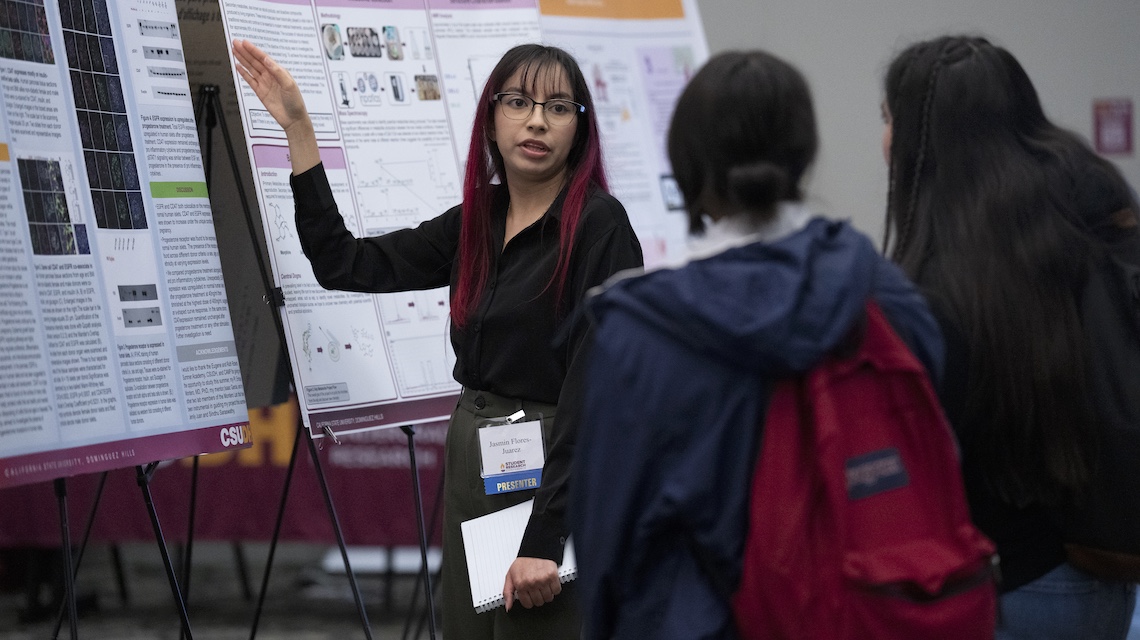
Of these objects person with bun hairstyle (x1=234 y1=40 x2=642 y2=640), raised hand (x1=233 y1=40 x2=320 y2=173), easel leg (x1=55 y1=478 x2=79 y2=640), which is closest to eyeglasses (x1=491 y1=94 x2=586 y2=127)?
person with bun hairstyle (x1=234 y1=40 x2=642 y2=640)

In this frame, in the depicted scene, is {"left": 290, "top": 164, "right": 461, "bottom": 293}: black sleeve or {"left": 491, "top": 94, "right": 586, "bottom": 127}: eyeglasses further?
{"left": 290, "top": 164, "right": 461, "bottom": 293}: black sleeve

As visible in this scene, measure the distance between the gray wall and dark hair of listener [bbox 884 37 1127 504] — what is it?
3125 millimetres

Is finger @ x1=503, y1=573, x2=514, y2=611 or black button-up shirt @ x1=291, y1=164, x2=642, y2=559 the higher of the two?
black button-up shirt @ x1=291, y1=164, x2=642, y2=559

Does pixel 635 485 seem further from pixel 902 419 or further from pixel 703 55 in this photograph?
pixel 703 55

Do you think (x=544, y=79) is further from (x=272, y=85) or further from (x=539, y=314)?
(x=272, y=85)

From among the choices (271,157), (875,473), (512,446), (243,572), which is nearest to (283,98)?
(271,157)

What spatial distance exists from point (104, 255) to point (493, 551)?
0.88 metres

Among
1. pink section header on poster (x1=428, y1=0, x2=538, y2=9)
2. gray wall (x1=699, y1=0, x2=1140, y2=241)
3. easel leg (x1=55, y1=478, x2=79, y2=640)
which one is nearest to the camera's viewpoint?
easel leg (x1=55, y1=478, x2=79, y2=640)

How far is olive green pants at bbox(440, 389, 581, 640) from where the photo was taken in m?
1.71

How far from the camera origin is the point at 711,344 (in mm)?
996

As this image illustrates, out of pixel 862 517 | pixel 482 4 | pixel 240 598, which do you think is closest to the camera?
pixel 862 517

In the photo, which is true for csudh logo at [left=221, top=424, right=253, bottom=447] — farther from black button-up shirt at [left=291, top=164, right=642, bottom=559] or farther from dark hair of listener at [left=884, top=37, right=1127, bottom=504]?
dark hair of listener at [left=884, top=37, right=1127, bottom=504]

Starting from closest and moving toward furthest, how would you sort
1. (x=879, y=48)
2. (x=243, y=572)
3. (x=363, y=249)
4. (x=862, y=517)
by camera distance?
(x=862, y=517) < (x=363, y=249) < (x=243, y=572) < (x=879, y=48)

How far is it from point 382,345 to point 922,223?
4.45ft
